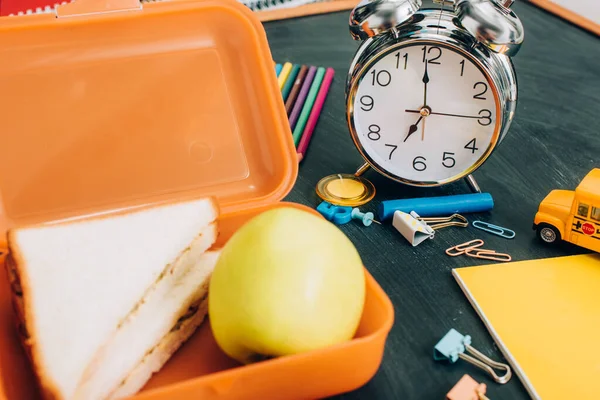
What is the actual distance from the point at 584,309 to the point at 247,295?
37 cm

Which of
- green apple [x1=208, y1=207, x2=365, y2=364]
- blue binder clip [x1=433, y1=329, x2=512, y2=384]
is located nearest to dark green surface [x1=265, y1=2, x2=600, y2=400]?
blue binder clip [x1=433, y1=329, x2=512, y2=384]

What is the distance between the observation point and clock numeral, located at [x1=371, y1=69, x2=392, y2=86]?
67 centimetres

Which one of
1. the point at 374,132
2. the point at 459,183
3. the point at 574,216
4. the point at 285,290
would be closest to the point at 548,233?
the point at 574,216

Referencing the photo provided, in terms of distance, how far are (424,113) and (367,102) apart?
7 cm

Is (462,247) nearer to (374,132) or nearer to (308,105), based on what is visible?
(374,132)

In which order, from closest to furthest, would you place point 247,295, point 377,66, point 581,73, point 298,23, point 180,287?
1. point 247,295
2. point 180,287
3. point 377,66
4. point 581,73
5. point 298,23

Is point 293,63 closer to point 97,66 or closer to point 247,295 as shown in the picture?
point 97,66

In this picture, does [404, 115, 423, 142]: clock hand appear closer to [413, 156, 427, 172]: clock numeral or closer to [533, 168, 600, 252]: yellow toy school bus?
[413, 156, 427, 172]: clock numeral

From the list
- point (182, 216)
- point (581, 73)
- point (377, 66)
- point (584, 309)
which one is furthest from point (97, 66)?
point (581, 73)

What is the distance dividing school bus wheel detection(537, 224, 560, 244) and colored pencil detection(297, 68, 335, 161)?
13.2 inches

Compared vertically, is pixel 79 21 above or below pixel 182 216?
above

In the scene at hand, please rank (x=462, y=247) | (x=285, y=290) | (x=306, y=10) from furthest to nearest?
(x=306, y=10) < (x=462, y=247) < (x=285, y=290)

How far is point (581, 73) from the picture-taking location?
104 centimetres

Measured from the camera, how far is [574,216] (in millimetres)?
626
